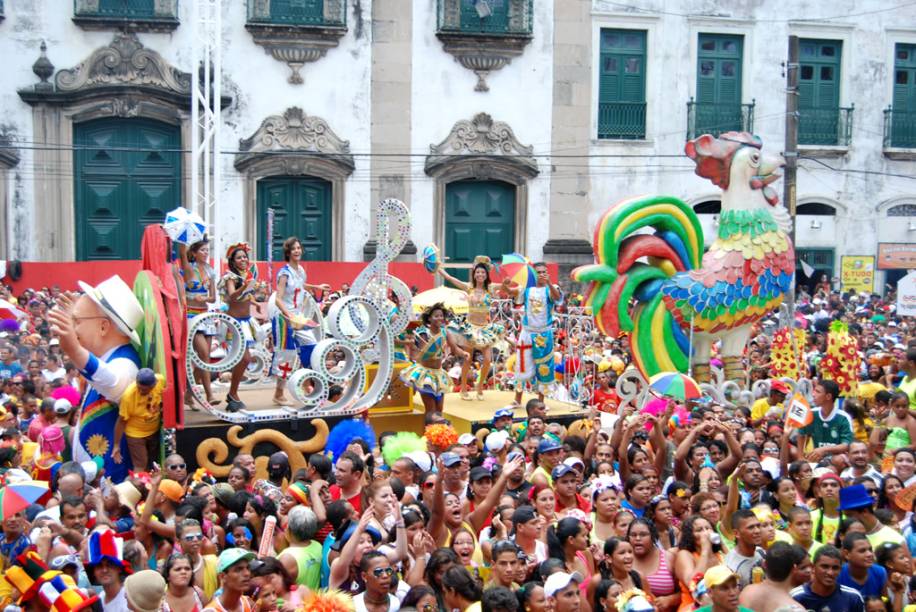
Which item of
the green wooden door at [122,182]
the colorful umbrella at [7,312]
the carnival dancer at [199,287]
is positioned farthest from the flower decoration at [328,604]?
the green wooden door at [122,182]

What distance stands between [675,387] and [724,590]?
535 cm

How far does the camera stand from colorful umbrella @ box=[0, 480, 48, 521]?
6.75 metres

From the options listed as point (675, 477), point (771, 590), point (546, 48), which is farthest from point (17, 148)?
point (771, 590)

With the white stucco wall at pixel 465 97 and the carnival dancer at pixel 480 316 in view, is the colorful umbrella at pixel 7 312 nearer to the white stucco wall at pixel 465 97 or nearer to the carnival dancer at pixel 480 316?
the carnival dancer at pixel 480 316

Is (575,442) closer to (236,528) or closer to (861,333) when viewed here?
(236,528)

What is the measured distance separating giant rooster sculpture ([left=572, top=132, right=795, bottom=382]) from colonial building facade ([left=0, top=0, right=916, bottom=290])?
950 cm

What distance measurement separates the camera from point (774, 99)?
25.5m

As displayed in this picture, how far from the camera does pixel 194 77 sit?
62.7 ft

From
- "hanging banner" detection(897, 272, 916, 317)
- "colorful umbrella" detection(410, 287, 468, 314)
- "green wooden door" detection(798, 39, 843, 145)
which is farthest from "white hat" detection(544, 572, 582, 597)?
"green wooden door" detection(798, 39, 843, 145)

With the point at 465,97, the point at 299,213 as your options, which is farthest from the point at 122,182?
the point at 465,97

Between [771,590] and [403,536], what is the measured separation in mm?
1994

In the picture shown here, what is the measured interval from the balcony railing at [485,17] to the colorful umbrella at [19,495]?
706 inches

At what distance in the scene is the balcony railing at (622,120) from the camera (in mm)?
24797

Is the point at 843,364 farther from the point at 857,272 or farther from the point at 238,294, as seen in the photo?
the point at 857,272
